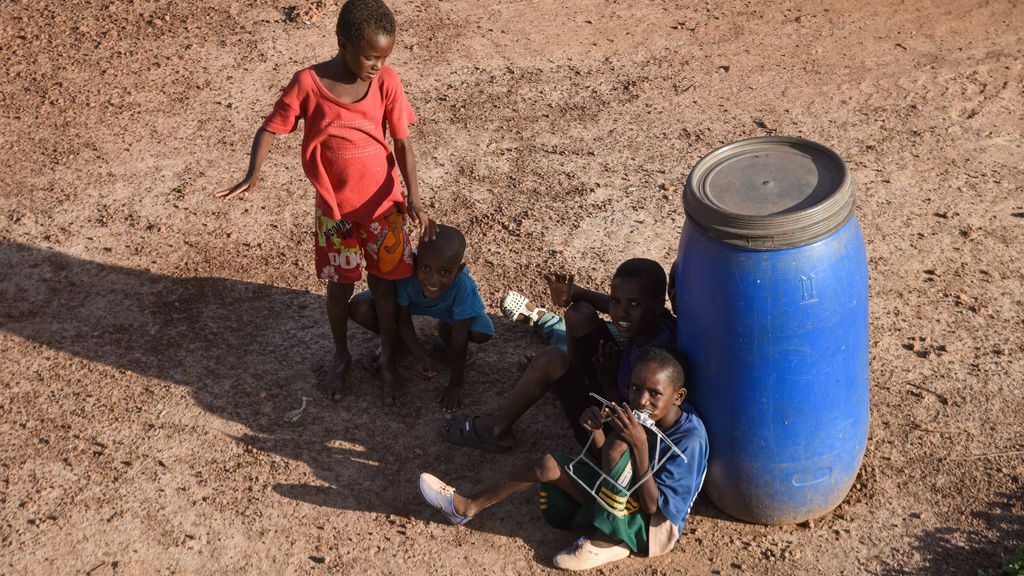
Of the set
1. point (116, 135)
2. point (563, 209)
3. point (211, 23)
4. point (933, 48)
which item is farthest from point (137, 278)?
point (933, 48)

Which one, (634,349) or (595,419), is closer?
(595,419)

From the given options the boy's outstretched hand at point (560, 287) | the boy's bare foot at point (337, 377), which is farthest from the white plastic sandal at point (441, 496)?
the boy's outstretched hand at point (560, 287)

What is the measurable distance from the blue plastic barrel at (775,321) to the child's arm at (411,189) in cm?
117

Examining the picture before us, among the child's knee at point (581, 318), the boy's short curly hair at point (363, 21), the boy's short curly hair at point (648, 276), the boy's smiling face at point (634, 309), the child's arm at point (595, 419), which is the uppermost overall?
the boy's short curly hair at point (363, 21)

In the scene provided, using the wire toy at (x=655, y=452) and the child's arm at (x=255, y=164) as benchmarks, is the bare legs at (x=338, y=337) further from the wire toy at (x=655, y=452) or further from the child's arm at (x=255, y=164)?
the wire toy at (x=655, y=452)

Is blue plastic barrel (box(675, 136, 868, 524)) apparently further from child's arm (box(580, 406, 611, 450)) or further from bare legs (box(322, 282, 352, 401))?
bare legs (box(322, 282, 352, 401))

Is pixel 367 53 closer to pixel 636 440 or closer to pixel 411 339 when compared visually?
pixel 411 339

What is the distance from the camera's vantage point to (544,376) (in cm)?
443

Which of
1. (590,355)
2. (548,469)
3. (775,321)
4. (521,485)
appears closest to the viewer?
(775,321)

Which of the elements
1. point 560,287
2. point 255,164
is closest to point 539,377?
point 560,287

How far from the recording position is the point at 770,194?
3600 mm

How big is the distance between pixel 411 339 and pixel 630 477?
4.99 feet

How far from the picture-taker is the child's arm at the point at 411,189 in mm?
4520

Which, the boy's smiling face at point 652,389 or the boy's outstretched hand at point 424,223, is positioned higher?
the boy's outstretched hand at point 424,223
